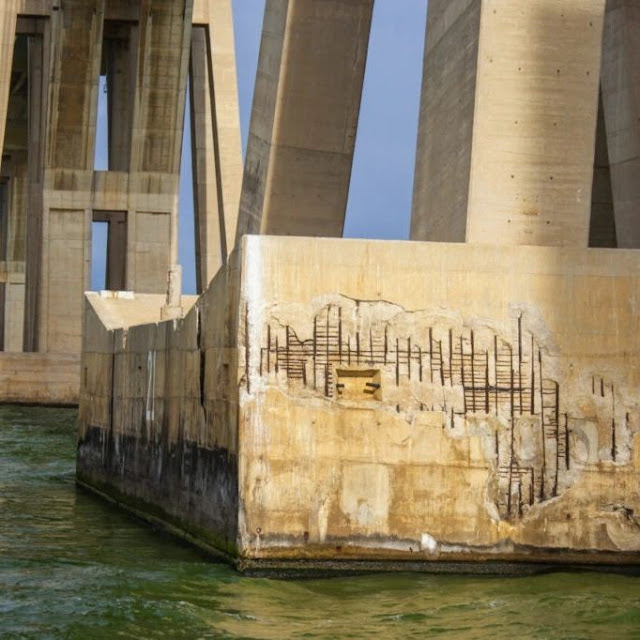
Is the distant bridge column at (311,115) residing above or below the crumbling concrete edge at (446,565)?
above

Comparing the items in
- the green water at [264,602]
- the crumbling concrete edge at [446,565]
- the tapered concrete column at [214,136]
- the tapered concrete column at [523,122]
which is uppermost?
the tapered concrete column at [214,136]

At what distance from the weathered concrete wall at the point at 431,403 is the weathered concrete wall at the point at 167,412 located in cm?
28

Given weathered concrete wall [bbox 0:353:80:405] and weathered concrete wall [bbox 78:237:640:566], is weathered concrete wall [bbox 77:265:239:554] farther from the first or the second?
weathered concrete wall [bbox 0:353:80:405]

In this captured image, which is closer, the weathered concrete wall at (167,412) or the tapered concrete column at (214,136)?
the weathered concrete wall at (167,412)

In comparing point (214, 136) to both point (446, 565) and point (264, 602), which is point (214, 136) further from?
point (264, 602)

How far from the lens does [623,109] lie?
668 inches

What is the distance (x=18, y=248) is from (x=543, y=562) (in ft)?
146

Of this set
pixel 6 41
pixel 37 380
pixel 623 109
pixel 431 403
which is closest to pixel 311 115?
pixel 623 109

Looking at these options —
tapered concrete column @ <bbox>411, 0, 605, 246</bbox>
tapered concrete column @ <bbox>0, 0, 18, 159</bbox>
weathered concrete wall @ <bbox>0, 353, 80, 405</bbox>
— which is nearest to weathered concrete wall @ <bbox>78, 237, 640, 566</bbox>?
tapered concrete column @ <bbox>411, 0, 605, 246</bbox>

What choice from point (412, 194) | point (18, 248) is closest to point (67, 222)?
point (18, 248)

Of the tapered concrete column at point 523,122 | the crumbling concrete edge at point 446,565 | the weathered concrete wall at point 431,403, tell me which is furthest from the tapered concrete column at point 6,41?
the crumbling concrete edge at point 446,565

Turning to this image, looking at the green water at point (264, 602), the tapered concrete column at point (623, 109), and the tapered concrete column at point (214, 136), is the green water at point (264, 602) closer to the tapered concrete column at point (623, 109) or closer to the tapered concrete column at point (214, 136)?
the tapered concrete column at point (623, 109)

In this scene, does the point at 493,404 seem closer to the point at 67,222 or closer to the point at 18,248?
the point at 67,222

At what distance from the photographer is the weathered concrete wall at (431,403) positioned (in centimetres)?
967
